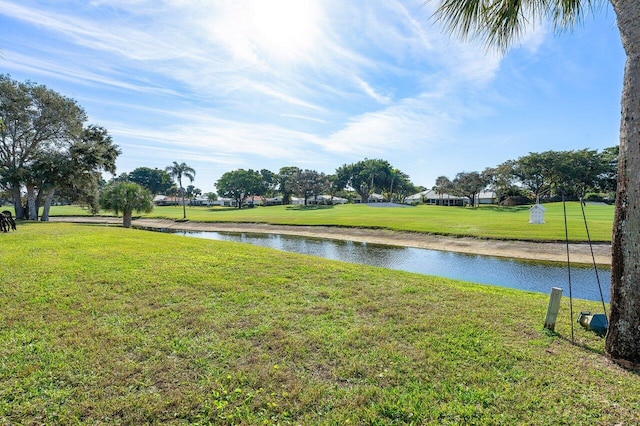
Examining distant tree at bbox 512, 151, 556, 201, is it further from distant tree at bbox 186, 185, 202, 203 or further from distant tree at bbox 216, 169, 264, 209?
distant tree at bbox 186, 185, 202, 203

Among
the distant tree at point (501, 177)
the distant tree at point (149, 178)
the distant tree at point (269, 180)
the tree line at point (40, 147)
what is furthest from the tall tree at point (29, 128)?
the distant tree at point (149, 178)

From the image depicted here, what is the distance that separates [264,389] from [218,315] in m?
2.28

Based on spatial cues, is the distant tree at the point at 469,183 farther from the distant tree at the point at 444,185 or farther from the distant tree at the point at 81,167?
the distant tree at the point at 81,167

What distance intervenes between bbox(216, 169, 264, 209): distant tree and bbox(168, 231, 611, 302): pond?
60.5m

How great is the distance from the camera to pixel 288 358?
13.1 feet

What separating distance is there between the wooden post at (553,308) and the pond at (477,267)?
7.71 metres

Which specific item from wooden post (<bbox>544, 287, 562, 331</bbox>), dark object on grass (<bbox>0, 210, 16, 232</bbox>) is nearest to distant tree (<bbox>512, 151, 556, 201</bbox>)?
wooden post (<bbox>544, 287, 562, 331</bbox>)

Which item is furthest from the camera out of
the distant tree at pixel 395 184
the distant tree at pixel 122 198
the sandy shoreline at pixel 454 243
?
the distant tree at pixel 395 184

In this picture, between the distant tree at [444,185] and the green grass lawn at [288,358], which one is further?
the distant tree at [444,185]

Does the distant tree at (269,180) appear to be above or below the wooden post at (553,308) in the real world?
above

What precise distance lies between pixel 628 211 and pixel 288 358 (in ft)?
14.1

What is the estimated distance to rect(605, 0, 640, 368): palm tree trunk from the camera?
3.53 meters

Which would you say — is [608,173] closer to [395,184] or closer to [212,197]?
[395,184]

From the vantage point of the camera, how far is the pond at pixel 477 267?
41.0 feet
